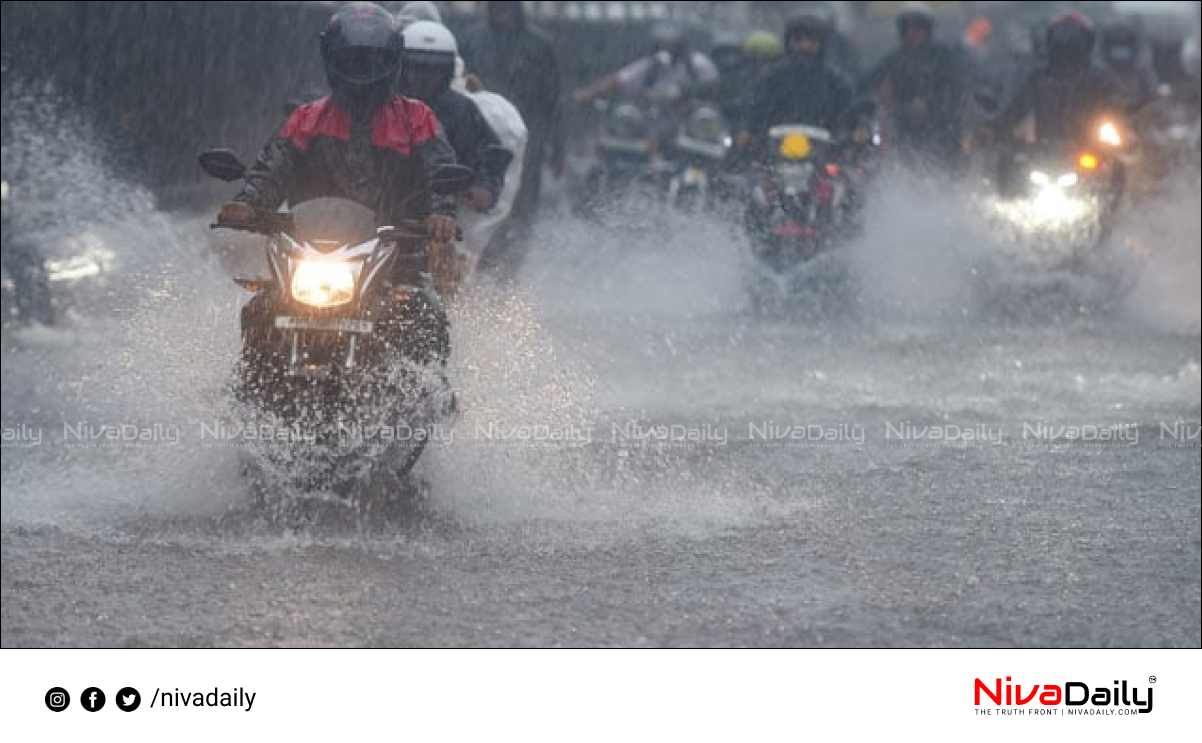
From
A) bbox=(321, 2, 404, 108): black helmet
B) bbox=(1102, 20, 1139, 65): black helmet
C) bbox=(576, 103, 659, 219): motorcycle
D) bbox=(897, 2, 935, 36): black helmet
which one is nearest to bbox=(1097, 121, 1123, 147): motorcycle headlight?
bbox=(897, 2, 935, 36): black helmet

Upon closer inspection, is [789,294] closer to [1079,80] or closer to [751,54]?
[1079,80]

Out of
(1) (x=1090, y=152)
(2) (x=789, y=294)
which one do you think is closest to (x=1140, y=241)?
(1) (x=1090, y=152)

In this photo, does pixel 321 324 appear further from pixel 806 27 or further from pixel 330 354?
pixel 806 27

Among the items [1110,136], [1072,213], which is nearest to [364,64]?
[1072,213]

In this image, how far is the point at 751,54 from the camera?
65.3 ft

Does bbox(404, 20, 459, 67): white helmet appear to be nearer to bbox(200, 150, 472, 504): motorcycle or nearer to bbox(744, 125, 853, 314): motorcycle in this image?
bbox(200, 150, 472, 504): motorcycle

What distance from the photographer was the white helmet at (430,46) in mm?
10562

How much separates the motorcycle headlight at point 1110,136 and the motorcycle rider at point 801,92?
1603 millimetres

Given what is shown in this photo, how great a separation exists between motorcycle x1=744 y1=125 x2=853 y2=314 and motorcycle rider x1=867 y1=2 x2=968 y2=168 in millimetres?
4010

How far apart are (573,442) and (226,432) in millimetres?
1713

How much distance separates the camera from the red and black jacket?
8.51 metres

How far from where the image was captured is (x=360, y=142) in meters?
8.52

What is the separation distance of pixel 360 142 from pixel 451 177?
0.54 m
